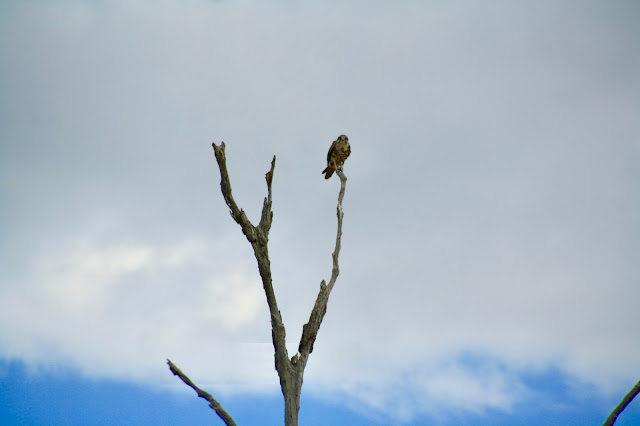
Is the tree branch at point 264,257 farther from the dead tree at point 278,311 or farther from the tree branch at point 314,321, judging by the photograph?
the tree branch at point 314,321

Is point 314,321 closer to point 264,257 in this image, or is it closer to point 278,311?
point 278,311

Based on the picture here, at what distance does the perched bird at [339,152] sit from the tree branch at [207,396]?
20.8ft

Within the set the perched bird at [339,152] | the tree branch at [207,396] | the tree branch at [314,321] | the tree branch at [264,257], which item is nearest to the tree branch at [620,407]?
the tree branch at [314,321]

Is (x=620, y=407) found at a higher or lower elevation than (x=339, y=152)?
lower

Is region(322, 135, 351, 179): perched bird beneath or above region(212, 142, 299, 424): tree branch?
above

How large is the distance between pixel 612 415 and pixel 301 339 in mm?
4006

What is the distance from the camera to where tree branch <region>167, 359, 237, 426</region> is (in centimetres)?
683

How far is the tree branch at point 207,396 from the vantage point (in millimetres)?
6832

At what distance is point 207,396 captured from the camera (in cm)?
693

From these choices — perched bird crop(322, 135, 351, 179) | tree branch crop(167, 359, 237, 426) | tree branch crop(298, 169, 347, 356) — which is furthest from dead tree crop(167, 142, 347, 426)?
perched bird crop(322, 135, 351, 179)

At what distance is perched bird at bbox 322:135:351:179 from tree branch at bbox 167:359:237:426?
6.33 metres

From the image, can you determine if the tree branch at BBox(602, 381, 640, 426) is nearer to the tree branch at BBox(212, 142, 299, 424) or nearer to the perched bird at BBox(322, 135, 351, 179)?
the tree branch at BBox(212, 142, 299, 424)

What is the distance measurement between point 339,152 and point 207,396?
6.64 metres

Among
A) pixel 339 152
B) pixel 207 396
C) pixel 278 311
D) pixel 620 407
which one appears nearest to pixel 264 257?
pixel 278 311
